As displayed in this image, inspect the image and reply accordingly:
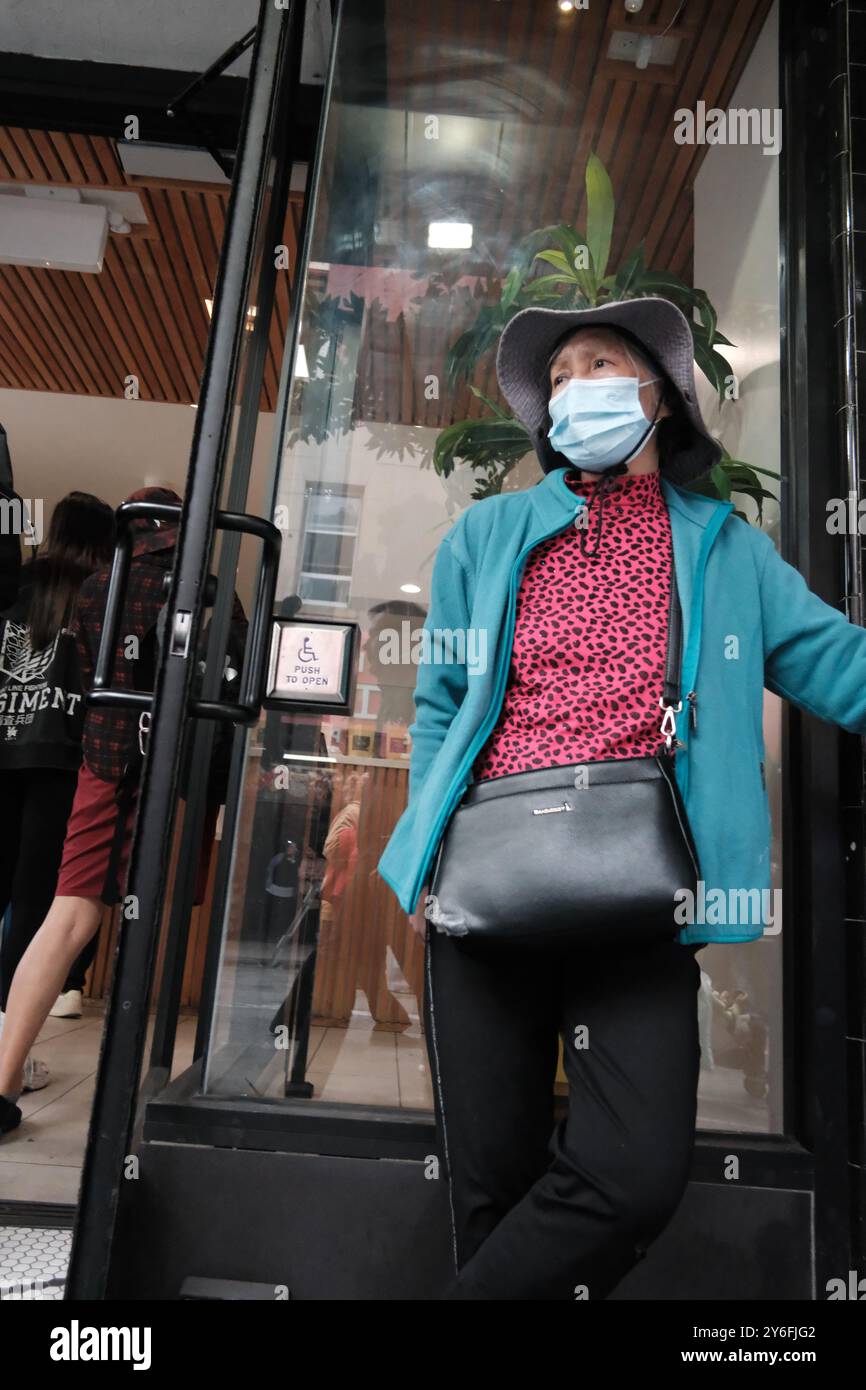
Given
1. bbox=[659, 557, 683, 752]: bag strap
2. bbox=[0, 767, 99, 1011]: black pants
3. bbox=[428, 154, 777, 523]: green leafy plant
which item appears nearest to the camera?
bbox=[659, 557, 683, 752]: bag strap

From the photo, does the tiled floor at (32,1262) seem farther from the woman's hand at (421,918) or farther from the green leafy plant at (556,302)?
the green leafy plant at (556,302)

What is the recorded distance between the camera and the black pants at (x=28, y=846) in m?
2.30

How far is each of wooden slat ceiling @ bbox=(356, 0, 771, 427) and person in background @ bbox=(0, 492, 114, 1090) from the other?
1.15 m

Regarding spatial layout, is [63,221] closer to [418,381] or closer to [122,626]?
[122,626]

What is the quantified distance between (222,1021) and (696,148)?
2009 millimetres

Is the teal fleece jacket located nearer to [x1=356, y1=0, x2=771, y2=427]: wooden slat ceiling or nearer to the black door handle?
the black door handle

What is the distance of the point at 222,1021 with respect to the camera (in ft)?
5.22

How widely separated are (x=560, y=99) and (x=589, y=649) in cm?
162

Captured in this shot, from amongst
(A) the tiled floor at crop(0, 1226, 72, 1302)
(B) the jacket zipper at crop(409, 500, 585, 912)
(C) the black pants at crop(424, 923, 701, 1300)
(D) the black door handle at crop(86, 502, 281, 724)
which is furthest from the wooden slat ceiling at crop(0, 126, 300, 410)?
(A) the tiled floor at crop(0, 1226, 72, 1302)

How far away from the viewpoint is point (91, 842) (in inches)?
82.6

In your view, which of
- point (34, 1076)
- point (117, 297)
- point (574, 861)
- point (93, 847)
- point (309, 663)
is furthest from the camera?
point (117, 297)

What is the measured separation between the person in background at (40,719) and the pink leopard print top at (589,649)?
4.69ft

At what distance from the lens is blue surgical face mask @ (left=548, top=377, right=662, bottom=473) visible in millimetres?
1258

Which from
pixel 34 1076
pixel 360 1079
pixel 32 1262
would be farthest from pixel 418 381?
pixel 34 1076
